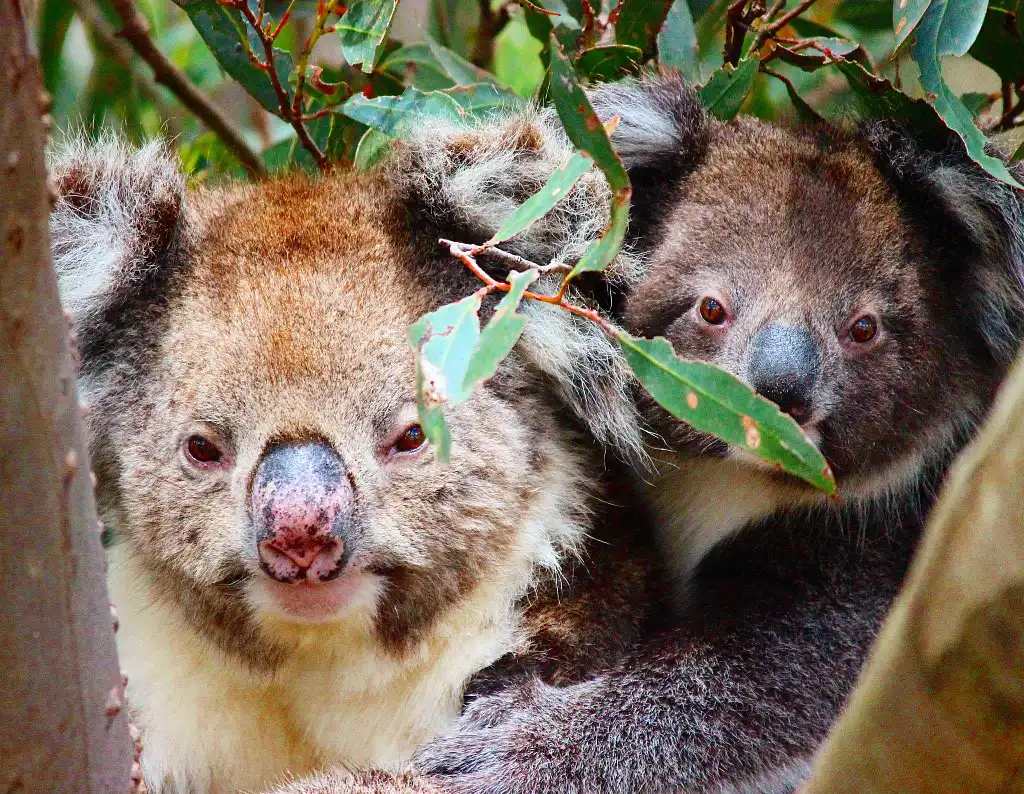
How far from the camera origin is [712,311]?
256 centimetres

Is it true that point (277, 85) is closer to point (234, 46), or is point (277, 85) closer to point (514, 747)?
point (234, 46)

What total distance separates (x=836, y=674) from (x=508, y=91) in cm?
155

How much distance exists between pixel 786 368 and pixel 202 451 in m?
1.14

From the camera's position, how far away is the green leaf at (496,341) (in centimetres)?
160

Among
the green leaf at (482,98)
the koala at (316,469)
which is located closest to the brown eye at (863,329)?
the koala at (316,469)

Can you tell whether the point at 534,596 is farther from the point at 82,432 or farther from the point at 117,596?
the point at 82,432

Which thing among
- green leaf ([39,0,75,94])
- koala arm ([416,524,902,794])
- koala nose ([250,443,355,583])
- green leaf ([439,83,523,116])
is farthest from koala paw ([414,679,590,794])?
green leaf ([39,0,75,94])

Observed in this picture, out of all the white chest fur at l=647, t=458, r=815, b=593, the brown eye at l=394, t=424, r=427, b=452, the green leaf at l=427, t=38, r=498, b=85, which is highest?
the green leaf at l=427, t=38, r=498, b=85

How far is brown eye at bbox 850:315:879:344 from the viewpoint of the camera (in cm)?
252

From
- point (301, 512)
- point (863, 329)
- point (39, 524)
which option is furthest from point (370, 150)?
point (39, 524)

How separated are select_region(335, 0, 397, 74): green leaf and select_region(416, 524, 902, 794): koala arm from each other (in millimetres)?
1393

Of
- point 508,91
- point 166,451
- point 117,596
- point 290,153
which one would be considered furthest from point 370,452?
point 290,153

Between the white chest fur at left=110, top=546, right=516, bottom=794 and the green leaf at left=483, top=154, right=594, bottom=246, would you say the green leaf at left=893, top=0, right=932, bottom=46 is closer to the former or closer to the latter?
the green leaf at left=483, top=154, right=594, bottom=246

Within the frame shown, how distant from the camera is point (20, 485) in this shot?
1.36m
